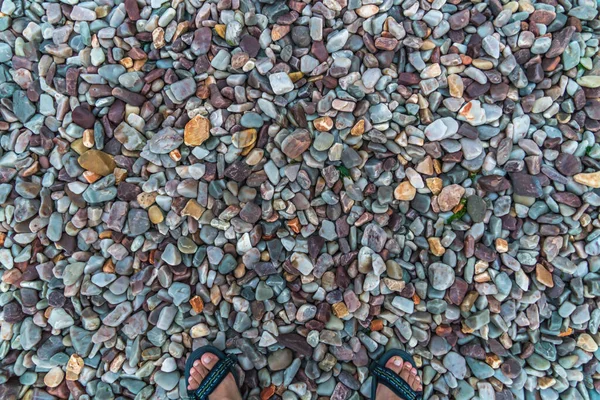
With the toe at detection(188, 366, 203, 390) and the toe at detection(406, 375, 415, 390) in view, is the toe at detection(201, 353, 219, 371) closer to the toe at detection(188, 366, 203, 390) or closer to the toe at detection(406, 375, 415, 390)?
the toe at detection(188, 366, 203, 390)

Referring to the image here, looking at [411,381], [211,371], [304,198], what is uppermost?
[304,198]

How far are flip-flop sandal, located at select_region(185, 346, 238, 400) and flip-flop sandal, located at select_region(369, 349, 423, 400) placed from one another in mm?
500

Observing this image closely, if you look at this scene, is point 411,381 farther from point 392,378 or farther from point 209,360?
point 209,360

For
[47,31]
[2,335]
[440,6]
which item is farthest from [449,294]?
[47,31]

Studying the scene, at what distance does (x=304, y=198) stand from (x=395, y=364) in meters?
0.68

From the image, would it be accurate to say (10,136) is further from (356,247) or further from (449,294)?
(449,294)

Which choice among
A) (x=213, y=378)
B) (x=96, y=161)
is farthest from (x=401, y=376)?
(x=96, y=161)

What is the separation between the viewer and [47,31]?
59.1 inches

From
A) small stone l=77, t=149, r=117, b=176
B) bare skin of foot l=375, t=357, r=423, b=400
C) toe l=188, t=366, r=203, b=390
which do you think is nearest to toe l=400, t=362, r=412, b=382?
bare skin of foot l=375, t=357, r=423, b=400

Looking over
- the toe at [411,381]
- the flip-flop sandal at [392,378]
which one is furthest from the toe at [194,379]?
the toe at [411,381]

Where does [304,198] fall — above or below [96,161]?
below

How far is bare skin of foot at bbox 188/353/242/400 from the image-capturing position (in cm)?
143

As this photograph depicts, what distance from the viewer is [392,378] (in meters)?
1.42

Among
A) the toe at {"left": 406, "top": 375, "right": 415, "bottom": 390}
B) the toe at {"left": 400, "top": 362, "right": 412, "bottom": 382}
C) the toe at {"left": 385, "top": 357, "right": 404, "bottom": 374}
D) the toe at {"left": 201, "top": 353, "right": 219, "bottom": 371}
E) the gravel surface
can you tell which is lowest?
the toe at {"left": 406, "top": 375, "right": 415, "bottom": 390}
